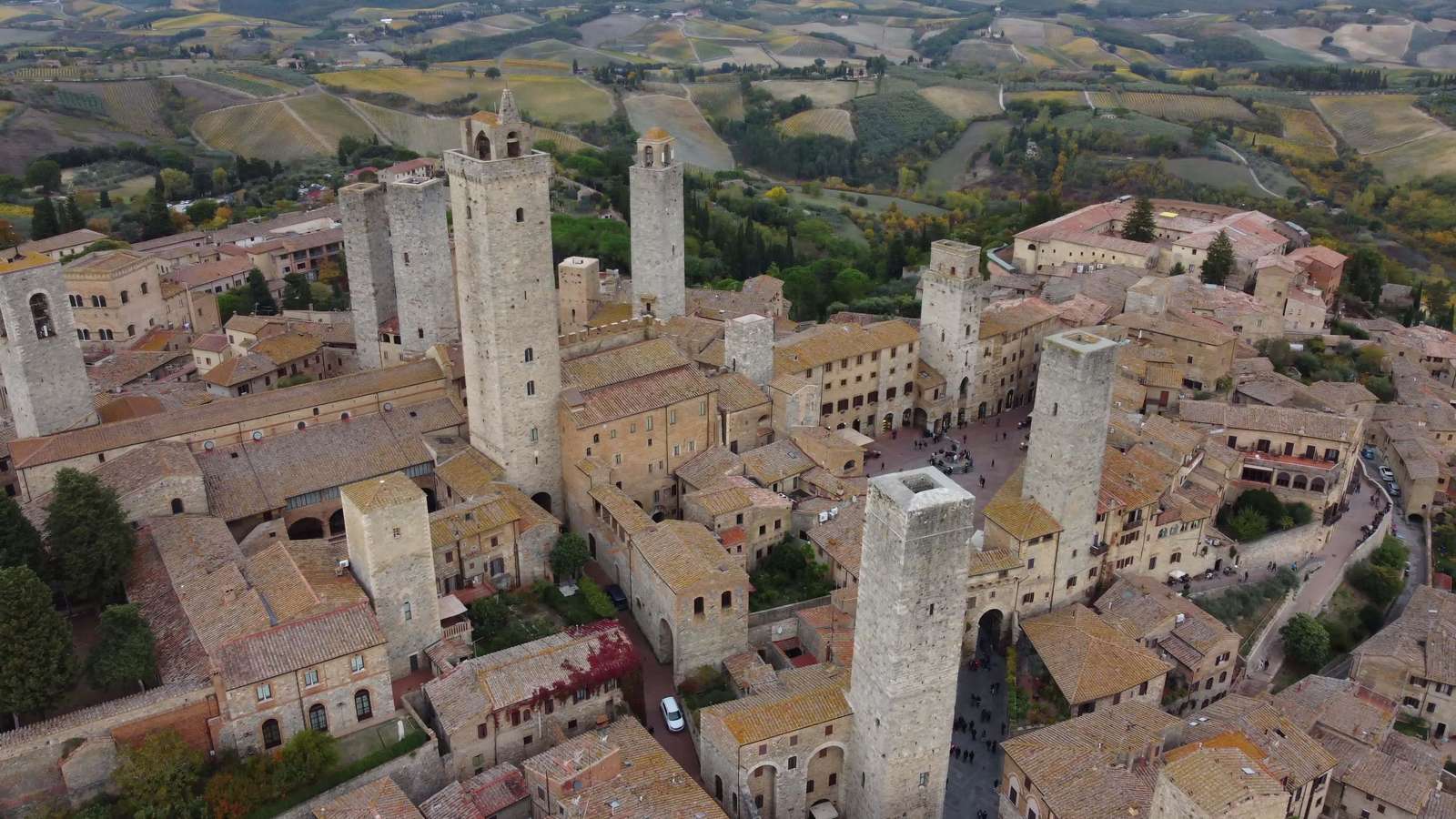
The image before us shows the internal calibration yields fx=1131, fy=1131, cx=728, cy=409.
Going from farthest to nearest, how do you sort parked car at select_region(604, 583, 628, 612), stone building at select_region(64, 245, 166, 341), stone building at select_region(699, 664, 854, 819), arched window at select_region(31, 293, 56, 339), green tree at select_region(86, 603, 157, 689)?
stone building at select_region(64, 245, 166, 341)
arched window at select_region(31, 293, 56, 339)
parked car at select_region(604, 583, 628, 612)
stone building at select_region(699, 664, 854, 819)
green tree at select_region(86, 603, 157, 689)

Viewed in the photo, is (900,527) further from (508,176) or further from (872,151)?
(872,151)

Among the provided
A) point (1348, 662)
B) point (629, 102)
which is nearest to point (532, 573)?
point (1348, 662)

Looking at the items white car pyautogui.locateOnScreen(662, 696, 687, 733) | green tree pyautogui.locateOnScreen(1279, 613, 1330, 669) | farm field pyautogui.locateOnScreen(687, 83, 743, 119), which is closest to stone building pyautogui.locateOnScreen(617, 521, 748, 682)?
white car pyautogui.locateOnScreen(662, 696, 687, 733)

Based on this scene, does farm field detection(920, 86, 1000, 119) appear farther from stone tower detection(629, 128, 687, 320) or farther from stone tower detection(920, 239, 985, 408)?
stone tower detection(629, 128, 687, 320)

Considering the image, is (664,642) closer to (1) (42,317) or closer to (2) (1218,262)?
(1) (42,317)

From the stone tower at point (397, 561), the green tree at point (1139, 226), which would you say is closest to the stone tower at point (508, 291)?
the stone tower at point (397, 561)
